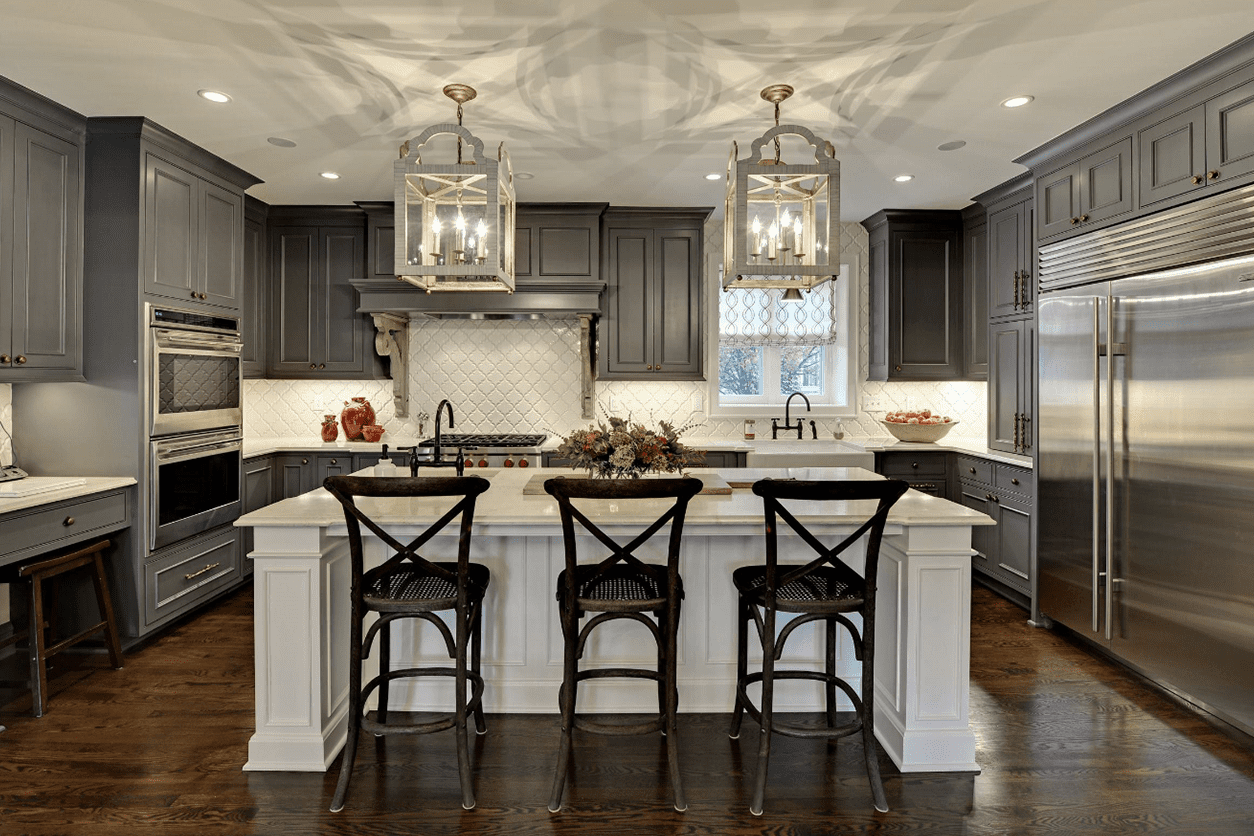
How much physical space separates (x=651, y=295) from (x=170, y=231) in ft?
9.88

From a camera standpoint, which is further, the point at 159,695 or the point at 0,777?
the point at 159,695

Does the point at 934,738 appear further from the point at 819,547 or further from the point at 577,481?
the point at 577,481

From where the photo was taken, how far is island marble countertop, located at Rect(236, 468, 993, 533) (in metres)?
2.40

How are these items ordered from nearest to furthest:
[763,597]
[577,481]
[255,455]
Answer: [577,481] < [763,597] < [255,455]

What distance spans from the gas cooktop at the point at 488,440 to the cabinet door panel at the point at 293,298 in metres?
1.21

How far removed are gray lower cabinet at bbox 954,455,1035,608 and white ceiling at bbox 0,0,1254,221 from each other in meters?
1.91

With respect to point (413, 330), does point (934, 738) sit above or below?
below

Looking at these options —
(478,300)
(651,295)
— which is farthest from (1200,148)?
(478,300)

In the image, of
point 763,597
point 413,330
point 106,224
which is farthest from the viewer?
point 413,330

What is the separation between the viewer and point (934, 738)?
2.43 meters

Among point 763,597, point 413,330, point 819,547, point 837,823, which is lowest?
point 837,823

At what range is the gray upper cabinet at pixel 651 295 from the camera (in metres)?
5.19

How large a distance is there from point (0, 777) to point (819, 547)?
112 inches

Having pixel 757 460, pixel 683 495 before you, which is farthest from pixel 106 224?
pixel 757 460
